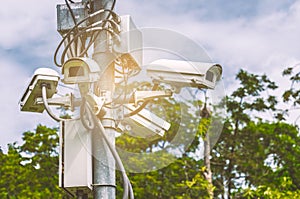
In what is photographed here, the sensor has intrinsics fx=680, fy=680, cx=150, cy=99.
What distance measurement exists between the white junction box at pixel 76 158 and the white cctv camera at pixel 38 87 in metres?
0.18

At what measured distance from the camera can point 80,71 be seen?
3297 mm

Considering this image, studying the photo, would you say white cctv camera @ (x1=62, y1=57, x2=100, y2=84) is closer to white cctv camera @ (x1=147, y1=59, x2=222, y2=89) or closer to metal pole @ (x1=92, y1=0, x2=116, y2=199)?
metal pole @ (x1=92, y1=0, x2=116, y2=199)

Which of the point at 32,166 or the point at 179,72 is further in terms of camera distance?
the point at 32,166

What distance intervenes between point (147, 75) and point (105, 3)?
1.50 ft

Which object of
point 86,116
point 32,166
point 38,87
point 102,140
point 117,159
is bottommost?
point 117,159

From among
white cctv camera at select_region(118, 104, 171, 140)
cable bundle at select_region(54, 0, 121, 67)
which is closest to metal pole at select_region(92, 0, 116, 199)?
cable bundle at select_region(54, 0, 121, 67)

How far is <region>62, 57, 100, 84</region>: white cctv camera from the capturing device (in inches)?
128

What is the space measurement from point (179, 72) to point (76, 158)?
67 cm

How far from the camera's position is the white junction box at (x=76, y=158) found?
10.8 ft

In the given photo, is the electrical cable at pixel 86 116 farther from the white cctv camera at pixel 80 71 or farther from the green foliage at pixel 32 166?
the green foliage at pixel 32 166

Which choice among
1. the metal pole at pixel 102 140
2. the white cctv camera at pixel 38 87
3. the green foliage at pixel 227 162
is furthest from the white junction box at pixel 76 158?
the green foliage at pixel 227 162

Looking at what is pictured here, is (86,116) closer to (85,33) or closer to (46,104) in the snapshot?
(46,104)

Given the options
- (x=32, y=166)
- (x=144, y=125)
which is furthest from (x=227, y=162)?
(x=144, y=125)

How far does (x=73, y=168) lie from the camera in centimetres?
334
